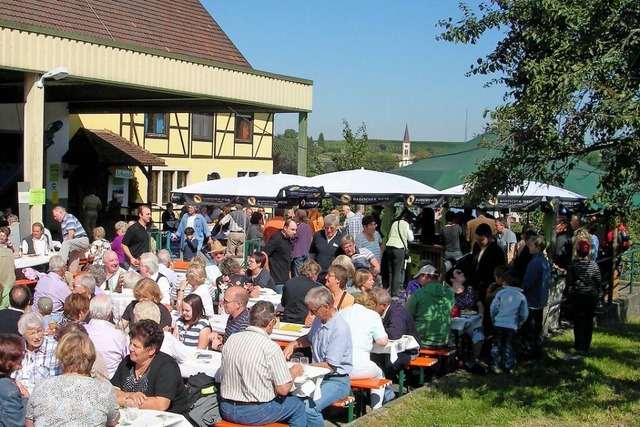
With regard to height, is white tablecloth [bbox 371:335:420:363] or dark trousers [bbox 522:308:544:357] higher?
white tablecloth [bbox 371:335:420:363]

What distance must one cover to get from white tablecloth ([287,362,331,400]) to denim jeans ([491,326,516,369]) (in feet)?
11.3

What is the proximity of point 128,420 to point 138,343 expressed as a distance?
1.85 ft

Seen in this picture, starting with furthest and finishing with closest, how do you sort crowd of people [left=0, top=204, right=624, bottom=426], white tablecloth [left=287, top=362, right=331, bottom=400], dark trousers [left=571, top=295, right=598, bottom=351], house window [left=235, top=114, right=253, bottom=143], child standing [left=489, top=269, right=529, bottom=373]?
house window [left=235, top=114, right=253, bottom=143] → dark trousers [left=571, top=295, right=598, bottom=351] → child standing [left=489, top=269, right=529, bottom=373] → white tablecloth [left=287, top=362, right=331, bottom=400] → crowd of people [left=0, top=204, right=624, bottom=426]

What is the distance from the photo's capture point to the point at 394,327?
894cm

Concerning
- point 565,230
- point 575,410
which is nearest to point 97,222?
point 565,230

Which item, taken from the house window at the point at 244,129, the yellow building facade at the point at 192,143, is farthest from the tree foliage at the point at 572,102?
the house window at the point at 244,129

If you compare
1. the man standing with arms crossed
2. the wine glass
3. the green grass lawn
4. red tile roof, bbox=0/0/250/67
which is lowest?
the green grass lawn

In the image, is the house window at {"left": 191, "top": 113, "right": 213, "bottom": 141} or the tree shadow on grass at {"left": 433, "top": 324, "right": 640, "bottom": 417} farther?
the house window at {"left": 191, "top": 113, "right": 213, "bottom": 141}

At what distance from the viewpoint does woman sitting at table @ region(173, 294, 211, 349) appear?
7969mm

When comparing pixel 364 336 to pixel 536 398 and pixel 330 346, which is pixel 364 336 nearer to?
pixel 330 346

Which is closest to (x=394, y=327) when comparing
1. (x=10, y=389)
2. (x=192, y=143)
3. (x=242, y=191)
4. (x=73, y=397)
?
(x=10, y=389)

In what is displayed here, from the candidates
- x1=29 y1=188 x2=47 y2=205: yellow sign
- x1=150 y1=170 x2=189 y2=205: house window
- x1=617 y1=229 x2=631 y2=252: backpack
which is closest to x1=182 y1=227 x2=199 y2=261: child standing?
x1=29 y1=188 x2=47 y2=205: yellow sign

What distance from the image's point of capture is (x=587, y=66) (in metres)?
7.14

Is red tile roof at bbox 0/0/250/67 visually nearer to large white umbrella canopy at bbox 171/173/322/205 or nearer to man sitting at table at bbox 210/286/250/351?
large white umbrella canopy at bbox 171/173/322/205
